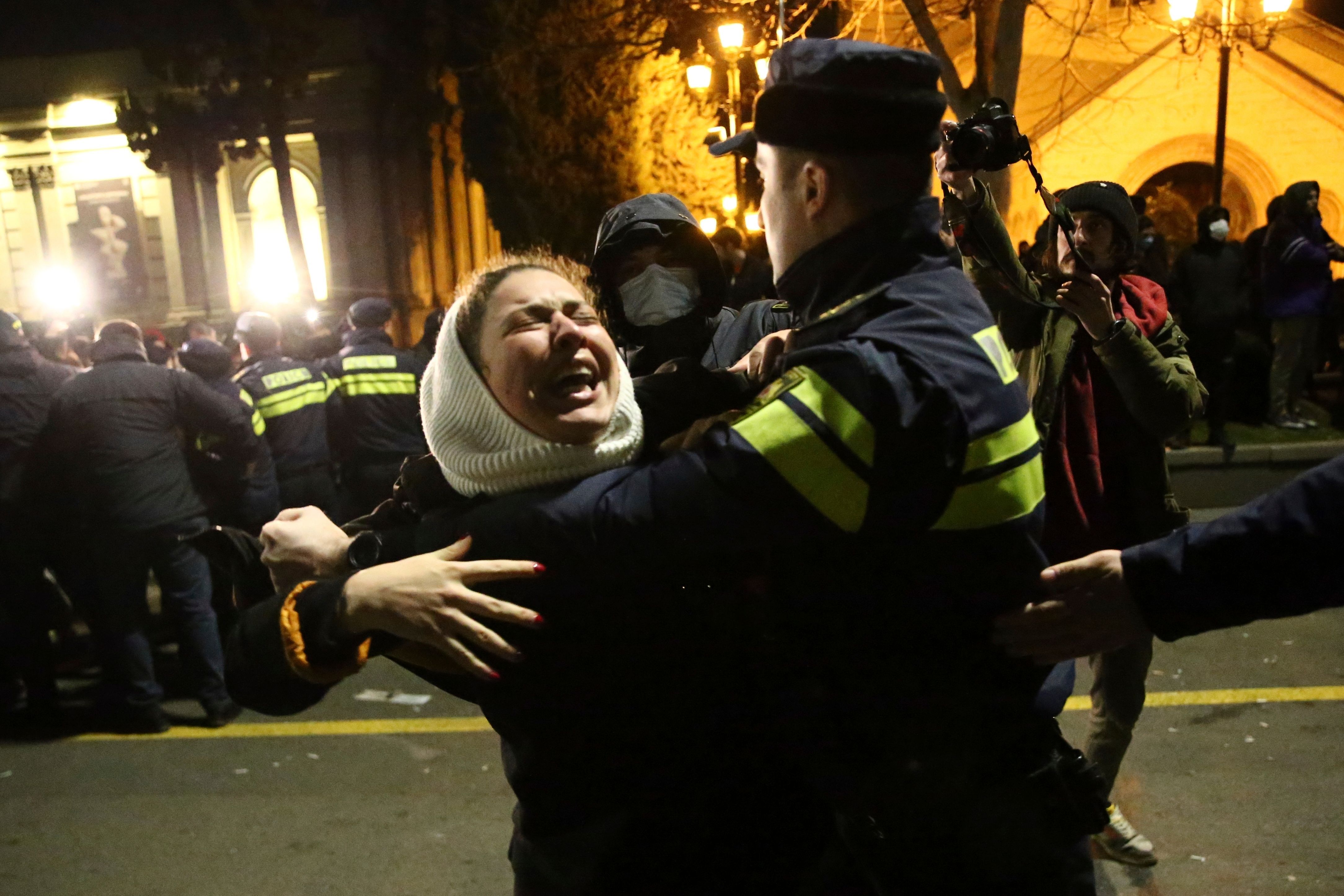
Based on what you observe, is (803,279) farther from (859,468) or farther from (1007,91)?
(1007,91)

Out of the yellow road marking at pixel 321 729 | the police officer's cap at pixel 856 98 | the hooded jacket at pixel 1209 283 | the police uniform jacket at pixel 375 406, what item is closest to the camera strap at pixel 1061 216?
the police officer's cap at pixel 856 98

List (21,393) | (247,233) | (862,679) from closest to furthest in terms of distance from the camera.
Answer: (862,679)
(21,393)
(247,233)

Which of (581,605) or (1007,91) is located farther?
(1007,91)

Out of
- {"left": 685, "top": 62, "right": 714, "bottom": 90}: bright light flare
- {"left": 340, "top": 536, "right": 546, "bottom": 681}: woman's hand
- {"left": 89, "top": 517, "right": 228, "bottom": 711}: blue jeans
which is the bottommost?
{"left": 89, "top": 517, "right": 228, "bottom": 711}: blue jeans

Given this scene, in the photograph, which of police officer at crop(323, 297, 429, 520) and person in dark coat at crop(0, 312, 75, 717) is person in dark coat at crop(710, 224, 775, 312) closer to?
police officer at crop(323, 297, 429, 520)

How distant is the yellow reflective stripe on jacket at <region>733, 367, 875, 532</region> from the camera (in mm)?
1384

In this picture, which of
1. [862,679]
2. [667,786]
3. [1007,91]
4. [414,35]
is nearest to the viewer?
[862,679]

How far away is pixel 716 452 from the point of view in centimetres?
145

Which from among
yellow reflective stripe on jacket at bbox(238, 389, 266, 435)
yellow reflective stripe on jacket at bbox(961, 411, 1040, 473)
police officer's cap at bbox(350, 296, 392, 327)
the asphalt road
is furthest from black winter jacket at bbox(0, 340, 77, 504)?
yellow reflective stripe on jacket at bbox(961, 411, 1040, 473)

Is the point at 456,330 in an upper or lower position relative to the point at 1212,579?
upper

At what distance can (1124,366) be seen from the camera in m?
3.00

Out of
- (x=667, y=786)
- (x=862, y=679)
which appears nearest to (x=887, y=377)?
(x=862, y=679)

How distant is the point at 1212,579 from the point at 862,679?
1.67ft

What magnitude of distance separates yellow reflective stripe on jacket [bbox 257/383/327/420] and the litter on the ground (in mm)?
1958
